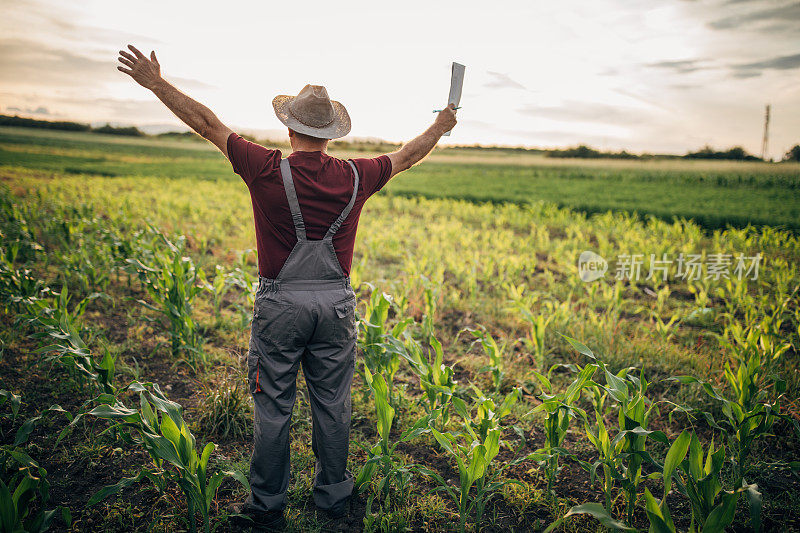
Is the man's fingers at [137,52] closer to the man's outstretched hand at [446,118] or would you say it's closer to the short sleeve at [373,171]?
the short sleeve at [373,171]

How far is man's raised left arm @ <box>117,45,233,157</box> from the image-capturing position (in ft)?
7.48

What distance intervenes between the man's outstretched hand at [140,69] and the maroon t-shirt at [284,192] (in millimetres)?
598

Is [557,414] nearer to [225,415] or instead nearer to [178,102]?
[225,415]

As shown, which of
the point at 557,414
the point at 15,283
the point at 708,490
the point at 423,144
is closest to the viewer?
the point at 708,490

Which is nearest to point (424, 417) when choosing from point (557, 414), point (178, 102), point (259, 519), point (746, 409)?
point (557, 414)

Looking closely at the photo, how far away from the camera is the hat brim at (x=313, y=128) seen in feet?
7.16

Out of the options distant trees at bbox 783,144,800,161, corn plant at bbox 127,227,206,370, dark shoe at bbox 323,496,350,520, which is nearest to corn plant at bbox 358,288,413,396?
dark shoe at bbox 323,496,350,520

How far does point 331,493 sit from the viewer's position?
8.02ft

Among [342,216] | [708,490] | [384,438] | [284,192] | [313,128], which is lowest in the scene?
[384,438]

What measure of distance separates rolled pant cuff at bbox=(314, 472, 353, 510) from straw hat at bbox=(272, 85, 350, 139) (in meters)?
2.02

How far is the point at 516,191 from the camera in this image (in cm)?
2161

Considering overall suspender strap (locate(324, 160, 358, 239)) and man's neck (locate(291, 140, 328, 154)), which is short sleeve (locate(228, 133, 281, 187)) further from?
overall suspender strap (locate(324, 160, 358, 239))

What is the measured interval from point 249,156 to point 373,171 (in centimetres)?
67

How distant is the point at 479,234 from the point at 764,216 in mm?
9317
